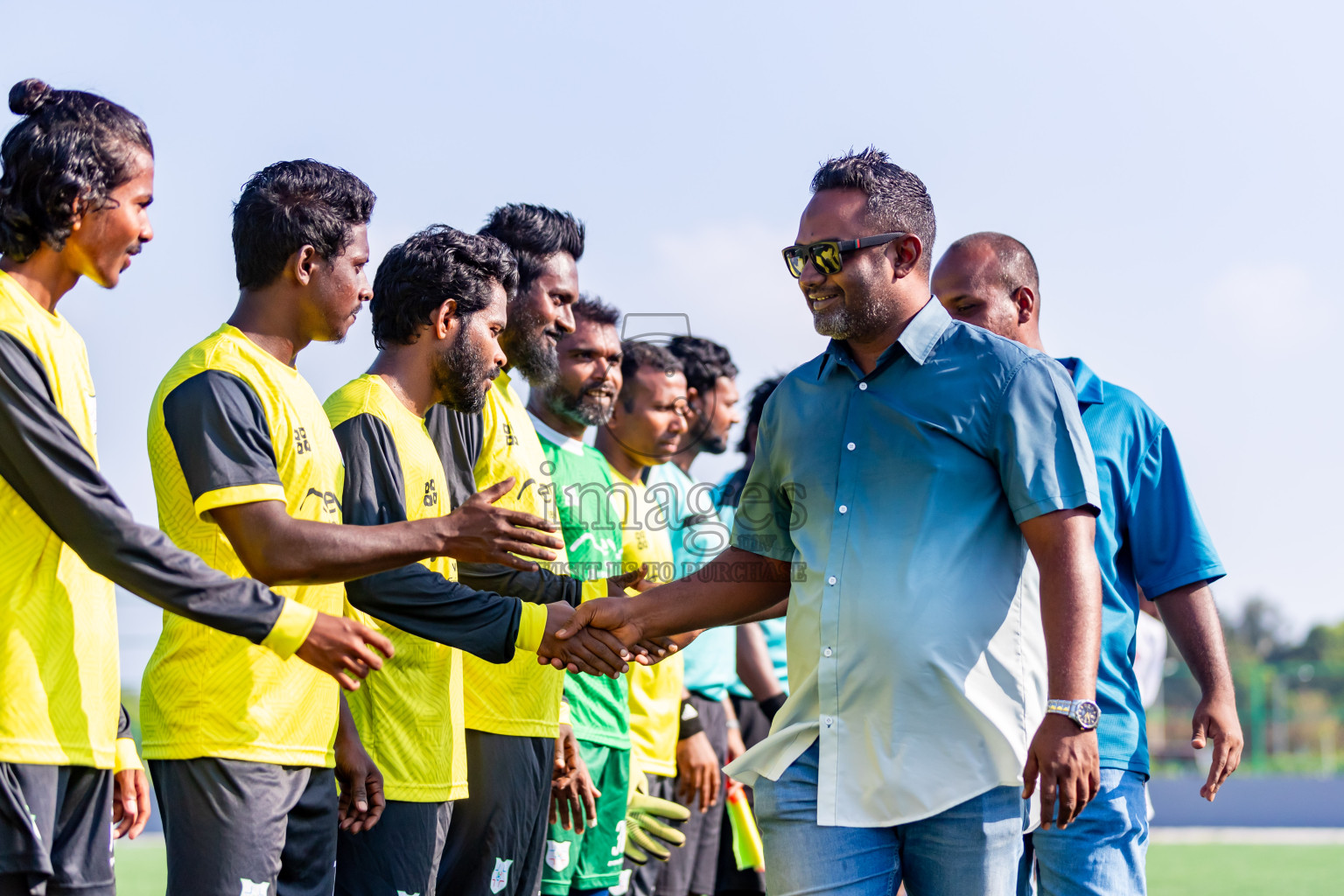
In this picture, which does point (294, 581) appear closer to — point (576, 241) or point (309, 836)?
point (309, 836)

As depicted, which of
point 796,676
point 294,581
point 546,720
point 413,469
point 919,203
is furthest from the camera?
point 546,720

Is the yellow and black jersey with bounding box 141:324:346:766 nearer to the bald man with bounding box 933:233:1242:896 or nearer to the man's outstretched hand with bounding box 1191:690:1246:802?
the bald man with bounding box 933:233:1242:896

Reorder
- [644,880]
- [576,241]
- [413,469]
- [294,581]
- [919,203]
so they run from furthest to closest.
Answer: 1. [644,880]
2. [576,241]
3. [413,469]
4. [919,203]
5. [294,581]

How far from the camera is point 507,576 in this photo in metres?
5.01

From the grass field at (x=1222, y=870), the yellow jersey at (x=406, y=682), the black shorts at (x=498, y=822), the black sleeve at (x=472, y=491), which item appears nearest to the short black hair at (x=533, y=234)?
the black sleeve at (x=472, y=491)

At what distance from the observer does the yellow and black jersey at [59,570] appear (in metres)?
2.90

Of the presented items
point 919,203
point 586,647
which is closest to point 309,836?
point 586,647

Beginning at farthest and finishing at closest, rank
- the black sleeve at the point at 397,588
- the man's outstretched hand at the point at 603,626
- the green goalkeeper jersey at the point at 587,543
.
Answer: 1. the green goalkeeper jersey at the point at 587,543
2. the man's outstretched hand at the point at 603,626
3. the black sleeve at the point at 397,588

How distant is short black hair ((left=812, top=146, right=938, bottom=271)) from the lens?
402 centimetres

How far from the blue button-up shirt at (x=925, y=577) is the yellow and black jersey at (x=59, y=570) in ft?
4.53

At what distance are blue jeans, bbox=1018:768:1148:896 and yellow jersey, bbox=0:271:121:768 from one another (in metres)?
2.74

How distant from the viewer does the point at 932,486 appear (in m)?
3.65

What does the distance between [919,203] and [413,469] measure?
1.69 metres

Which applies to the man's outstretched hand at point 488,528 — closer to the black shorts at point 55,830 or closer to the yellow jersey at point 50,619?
the yellow jersey at point 50,619
